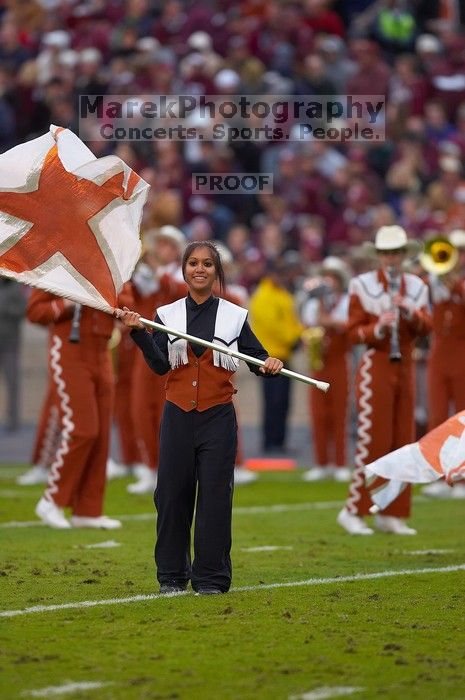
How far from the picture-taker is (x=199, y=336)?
8.93 metres

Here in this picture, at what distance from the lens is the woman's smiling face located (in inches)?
351

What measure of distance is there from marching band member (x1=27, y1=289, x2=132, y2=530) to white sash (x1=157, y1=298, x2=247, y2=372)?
3087 mm

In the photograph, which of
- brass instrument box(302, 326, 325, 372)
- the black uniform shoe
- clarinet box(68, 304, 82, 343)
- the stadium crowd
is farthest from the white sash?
the stadium crowd

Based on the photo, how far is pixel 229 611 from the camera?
27.6 ft

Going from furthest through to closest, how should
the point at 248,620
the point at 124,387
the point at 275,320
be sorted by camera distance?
the point at 275,320 < the point at 124,387 < the point at 248,620

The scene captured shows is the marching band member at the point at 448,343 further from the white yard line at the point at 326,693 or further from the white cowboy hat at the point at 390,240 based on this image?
the white yard line at the point at 326,693

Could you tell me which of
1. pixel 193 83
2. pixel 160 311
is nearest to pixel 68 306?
pixel 160 311

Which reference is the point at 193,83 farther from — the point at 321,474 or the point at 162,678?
the point at 162,678

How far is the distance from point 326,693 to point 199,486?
8.23 feet

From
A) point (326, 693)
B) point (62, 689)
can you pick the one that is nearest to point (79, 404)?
point (62, 689)

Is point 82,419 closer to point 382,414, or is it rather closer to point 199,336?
point 382,414

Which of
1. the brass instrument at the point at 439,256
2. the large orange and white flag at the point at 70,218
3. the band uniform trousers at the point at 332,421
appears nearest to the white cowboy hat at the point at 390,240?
the brass instrument at the point at 439,256

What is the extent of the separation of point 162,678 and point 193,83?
1789 centimetres

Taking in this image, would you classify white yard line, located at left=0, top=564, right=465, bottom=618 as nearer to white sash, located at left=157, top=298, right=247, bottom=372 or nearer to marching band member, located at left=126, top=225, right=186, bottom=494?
white sash, located at left=157, top=298, right=247, bottom=372
